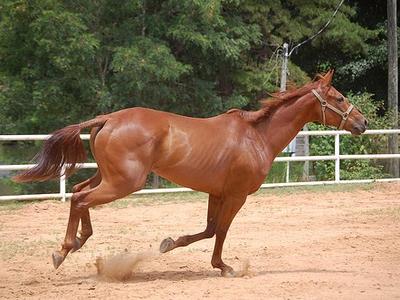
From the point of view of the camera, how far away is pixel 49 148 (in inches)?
288

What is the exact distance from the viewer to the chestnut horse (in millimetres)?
7012

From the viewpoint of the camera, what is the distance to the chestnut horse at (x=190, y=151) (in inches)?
276

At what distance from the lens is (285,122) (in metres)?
7.83

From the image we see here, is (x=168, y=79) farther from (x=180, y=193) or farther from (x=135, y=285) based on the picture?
(x=135, y=285)

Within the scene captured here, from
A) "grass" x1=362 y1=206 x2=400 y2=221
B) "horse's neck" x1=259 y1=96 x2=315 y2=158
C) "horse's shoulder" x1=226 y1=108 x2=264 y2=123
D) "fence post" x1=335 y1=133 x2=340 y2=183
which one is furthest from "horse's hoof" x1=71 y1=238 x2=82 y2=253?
"fence post" x1=335 y1=133 x2=340 y2=183

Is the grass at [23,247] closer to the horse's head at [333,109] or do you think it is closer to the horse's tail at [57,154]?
the horse's tail at [57,154]

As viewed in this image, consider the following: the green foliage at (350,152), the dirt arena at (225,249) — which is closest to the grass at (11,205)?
the dirt arena at (225,249)

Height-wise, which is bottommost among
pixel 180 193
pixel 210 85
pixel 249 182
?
pixel 180 193

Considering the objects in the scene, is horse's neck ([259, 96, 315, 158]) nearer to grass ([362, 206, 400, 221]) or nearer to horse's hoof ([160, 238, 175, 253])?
horse's hoof ([160, 238, 175, 253])

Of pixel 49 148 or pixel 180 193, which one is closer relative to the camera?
pixel 49 148

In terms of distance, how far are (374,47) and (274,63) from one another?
15.5 ft

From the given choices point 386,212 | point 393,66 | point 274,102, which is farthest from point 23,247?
point 393,66

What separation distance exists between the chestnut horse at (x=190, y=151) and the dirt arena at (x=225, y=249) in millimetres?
509

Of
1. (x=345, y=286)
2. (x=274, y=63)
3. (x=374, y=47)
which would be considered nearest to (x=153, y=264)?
(x=345, y=286)
